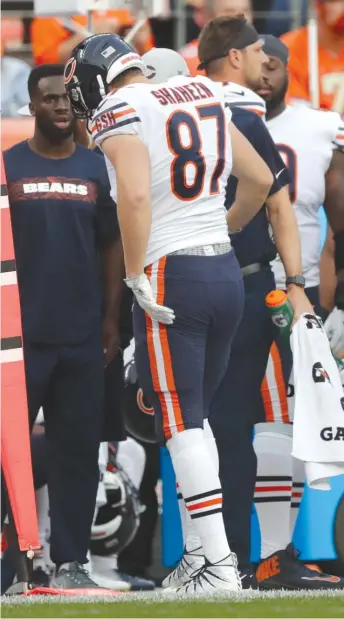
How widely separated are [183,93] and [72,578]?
1.96m

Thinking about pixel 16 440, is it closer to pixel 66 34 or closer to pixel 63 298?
pixel 63 298

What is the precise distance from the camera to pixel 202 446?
5188 millimetres

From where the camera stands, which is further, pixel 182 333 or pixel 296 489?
pixel 296 489

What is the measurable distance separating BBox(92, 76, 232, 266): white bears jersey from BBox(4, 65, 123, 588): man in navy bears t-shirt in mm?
756

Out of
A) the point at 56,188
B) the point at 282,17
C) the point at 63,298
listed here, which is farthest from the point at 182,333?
the point at 282,17

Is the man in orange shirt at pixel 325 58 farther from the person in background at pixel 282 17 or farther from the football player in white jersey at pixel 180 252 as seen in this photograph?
the football player in white jersey at pixel 180 252

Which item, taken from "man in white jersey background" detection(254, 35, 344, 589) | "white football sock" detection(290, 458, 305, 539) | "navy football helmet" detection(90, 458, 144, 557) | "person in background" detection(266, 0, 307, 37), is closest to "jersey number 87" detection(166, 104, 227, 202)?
"man in white jersey background" detection(254, 35, 344, 589)

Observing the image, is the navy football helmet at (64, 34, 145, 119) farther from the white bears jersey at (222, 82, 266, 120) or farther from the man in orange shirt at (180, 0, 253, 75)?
the man in orange shirt at (180, 0, 253, 75)

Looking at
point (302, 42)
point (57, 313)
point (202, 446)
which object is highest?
point (302, 42)

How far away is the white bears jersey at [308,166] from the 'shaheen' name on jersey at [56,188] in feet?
2.77

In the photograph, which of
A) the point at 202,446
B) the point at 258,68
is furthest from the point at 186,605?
the point at 258,68

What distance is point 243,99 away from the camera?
595cm

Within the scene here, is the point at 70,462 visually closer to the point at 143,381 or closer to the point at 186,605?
the point at 143,381

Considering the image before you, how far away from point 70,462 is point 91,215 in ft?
3.22
